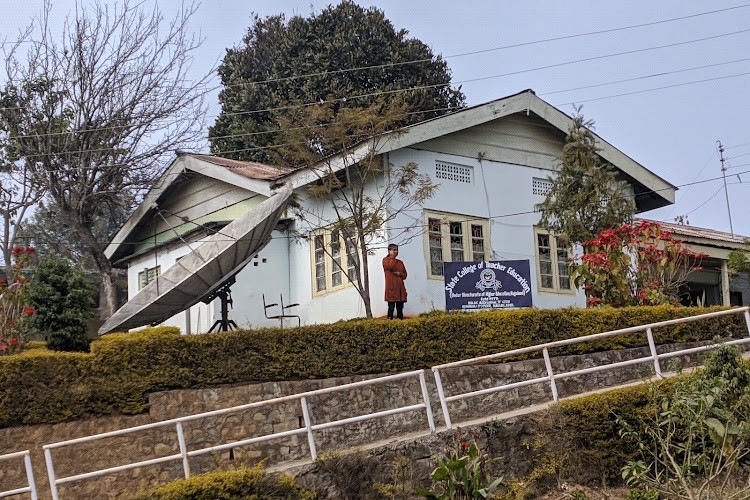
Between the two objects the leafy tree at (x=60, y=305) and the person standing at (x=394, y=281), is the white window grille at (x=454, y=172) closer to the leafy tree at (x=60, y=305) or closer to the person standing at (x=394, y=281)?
the person standing at (x=394, y=281)

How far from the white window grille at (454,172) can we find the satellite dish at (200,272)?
12.1 ft

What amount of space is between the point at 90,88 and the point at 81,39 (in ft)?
4.10

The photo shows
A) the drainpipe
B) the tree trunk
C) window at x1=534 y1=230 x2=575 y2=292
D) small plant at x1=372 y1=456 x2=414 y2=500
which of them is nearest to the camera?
small plant at x1=372 y1=456 x2=414 y2=500

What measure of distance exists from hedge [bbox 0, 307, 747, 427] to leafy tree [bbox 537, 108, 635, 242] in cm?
391

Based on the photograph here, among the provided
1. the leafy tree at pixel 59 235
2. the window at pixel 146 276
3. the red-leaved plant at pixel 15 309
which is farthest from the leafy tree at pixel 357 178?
the leafy tree at pixel 59 235

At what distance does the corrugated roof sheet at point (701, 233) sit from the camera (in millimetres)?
26236

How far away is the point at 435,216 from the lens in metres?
21.3

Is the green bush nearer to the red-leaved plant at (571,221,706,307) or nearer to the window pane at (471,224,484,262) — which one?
the red-leaved plant at (571,221,706,307)

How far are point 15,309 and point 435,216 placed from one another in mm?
8181

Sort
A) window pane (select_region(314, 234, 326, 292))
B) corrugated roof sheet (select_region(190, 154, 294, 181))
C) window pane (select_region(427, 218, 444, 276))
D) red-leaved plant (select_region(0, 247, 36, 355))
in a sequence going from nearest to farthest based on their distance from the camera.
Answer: red-leaved plant (select_region(0, 247, 36, 355)), window pane (select_region(427, 218, 444, 276)), window pane (select_region(314, 234, 326, 292)), corrugated roof sheet (select_region(190, 154, 294, 181))

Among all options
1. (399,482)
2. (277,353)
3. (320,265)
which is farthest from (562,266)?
(399,482)

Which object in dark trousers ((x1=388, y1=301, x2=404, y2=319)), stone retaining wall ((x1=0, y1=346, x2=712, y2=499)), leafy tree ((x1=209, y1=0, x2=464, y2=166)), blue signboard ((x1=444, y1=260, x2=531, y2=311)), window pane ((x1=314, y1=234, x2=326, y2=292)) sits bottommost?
stone retaining wall ((x1=0, y1=346, x2=712, y2=499))

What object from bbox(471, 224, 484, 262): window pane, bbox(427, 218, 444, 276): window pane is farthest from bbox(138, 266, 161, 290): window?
bbox(471, 224, 484, 262): window pane

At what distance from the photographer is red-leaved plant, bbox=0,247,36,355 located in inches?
674
